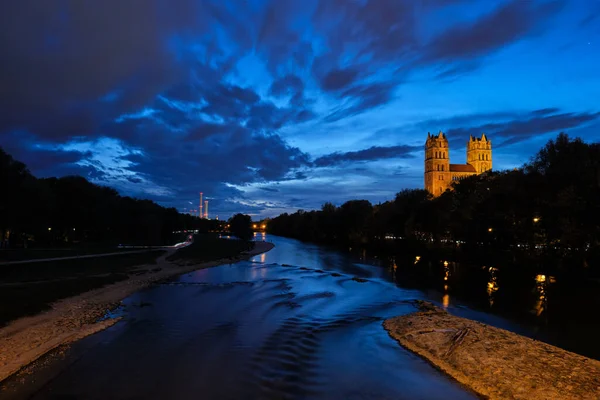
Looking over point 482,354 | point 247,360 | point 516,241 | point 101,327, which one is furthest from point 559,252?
point 101,327

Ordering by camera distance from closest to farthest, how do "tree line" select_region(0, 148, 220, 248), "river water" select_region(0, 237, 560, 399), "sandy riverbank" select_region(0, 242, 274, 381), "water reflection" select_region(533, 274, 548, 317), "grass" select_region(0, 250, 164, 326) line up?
1. "river water" select_region(0, 237, 560, 399)
2. "sandy riverbank" select_region(0, 242, 274, 381)
3. "grass" select_region(0, 250, 164, 326)
4. "water reflection" select_region(533, 274, 548, 317)
5. "tree line" select_region(0, 148, 220, 248)

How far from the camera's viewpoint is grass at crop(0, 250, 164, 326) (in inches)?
955

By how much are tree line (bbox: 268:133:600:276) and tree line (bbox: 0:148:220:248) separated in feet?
202

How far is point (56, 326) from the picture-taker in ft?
70.1

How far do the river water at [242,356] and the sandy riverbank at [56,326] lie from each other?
789mm

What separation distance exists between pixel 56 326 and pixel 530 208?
50063 millimetres

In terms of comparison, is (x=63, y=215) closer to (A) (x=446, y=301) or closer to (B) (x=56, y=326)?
(B) (x=56, y=326)

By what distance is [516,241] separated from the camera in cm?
5438

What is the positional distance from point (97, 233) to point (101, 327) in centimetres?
8047

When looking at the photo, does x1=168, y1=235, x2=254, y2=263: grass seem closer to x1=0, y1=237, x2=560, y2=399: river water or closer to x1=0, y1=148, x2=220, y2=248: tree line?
x1=0, y1=148, x2=220, y2=248: tree line

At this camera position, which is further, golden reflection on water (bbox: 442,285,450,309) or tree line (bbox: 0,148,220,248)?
tree line (bbox: 0,148,220,248)

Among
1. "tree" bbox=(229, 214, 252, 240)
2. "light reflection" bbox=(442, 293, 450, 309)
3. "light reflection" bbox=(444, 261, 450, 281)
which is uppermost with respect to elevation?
"tree" bbox=(229, 214, 252, 240)

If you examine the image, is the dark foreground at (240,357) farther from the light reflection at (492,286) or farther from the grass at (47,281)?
the light reflection at (492,286)

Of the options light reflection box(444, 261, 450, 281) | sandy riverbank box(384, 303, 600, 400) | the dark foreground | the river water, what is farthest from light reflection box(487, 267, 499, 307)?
sandy riverbank box(384, 303, 600, 400)
